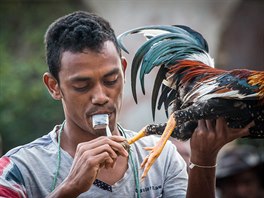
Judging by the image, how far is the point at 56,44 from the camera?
12.9 ft

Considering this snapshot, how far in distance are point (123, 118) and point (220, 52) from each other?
5.23 ft

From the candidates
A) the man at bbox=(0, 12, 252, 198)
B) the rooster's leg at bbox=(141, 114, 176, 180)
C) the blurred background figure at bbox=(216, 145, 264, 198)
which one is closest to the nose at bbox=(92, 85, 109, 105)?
the man at bbox=(0, 12, 252, 198)

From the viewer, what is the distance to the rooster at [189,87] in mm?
3699

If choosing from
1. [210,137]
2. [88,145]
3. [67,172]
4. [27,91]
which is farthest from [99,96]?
[27,91]

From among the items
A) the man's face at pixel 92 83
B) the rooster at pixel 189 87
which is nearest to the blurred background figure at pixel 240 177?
the rooster at pixel 189 87

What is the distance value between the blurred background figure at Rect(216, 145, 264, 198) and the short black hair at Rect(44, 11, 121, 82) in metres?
3.64

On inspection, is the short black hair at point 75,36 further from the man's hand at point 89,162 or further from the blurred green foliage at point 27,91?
the blurred green foliage at point 27,91

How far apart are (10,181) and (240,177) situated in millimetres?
4005

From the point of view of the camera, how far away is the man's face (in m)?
3.76

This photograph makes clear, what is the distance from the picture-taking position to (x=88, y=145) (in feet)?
11.7

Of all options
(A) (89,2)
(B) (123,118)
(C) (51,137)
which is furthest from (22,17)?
(C) (51,137)

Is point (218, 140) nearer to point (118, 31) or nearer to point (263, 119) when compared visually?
point (263, 119)

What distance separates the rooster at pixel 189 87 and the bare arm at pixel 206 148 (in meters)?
0.04

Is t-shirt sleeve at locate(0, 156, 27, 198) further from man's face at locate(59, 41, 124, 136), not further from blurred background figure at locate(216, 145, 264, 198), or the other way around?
blurred background figure at locate(216, 145, 264, 198)
